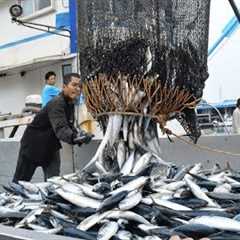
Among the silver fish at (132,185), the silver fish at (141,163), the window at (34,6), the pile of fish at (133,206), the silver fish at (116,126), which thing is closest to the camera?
the pile of fish at (133,206)

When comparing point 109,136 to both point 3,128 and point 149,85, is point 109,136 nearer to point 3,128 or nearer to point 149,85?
point 149,85

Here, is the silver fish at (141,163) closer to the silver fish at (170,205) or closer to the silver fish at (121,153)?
the silver fish at (121,153)

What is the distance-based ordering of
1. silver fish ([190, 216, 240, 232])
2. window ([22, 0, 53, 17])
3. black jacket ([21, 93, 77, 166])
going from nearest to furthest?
silver fish ([190, 216, 240, 232])
black jacket ([21, 93, 77, 166])
window ([22, 0, 53, 17])

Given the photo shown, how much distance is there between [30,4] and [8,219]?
17.5 m

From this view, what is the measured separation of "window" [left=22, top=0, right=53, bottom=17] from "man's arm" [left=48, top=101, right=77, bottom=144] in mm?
13121

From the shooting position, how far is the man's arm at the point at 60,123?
7.27 meters

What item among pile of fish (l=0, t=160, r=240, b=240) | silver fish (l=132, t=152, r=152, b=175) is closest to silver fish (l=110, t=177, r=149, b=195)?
pile of fish (l=0, t=160, r=240, b=240)

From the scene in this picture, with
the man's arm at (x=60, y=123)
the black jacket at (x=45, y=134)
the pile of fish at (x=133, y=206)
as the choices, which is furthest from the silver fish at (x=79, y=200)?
the black jacket at (x=45, y=134)

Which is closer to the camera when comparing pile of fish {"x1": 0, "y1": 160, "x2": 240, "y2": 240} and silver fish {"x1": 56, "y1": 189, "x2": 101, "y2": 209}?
pile of fish {"x1": 0, "y1": 160, "x2": 240, "y2": 240}

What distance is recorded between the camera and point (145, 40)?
5.50 metres

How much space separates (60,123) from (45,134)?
510 millimetres

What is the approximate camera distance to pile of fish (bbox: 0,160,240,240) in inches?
153

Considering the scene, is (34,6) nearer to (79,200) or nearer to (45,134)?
(45,134)

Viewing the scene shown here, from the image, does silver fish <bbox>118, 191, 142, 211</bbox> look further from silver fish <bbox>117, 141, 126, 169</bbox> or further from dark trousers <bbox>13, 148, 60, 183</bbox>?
dark trousers <bbox>13, 148, 60, 183</bbox>
